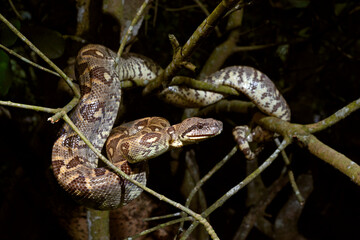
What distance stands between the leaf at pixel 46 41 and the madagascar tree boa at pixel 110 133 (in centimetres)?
26

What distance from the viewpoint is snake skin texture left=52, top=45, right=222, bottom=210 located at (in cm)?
209

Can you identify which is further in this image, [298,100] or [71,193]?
[298,100]

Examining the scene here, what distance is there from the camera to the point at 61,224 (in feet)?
11.5

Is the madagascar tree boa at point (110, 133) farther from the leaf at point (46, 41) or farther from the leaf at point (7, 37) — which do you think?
the leaf at point (7, 37)

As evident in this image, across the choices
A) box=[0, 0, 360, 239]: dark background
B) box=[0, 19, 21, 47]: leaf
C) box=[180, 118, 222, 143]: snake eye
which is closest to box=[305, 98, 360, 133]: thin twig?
box=[180, 118, 222, 143]: snake eye

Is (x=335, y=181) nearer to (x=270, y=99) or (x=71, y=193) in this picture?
(x=270, y=99)

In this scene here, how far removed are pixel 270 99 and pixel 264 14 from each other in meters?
1.53

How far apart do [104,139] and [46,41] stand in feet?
2.84

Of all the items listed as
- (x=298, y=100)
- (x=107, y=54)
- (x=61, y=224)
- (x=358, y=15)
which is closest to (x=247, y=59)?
(x=298, y=100)

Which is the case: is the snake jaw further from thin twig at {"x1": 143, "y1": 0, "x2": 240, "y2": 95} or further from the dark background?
the dark background

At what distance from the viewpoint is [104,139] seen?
2.47 m

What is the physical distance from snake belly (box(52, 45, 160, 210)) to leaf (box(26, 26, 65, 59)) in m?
0.26

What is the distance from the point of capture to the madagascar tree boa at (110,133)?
6.87 ft

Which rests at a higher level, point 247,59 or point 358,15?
point 358,15
